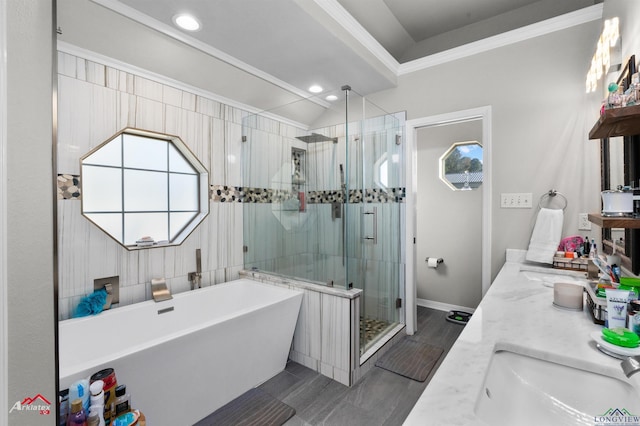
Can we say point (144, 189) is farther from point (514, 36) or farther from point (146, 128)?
point (514, 36)

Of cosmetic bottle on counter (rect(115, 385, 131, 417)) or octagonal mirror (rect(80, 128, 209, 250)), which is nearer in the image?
cosmetic bottle on counter (rect(115, 385, 131, 417))

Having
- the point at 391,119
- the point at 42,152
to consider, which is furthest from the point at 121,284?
the point at 391,119

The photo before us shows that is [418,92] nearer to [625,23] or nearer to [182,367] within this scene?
[625,23]

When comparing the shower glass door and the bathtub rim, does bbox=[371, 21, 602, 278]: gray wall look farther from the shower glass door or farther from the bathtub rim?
the bathtub rim

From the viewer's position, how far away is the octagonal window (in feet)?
11.7

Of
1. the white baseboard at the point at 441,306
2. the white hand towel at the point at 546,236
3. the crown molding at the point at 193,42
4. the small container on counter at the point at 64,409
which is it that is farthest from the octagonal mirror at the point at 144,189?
the white baseboard at the point at 441,306

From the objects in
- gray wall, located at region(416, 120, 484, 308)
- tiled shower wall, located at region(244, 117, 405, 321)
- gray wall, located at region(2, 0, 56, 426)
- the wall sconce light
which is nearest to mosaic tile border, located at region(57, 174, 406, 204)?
tiled shower wall, located at region(244, 117, 405, 321)

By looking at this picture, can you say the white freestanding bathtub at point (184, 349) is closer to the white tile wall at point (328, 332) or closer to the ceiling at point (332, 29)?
the white tile wall at point (328, 332)

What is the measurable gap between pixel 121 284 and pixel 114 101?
138cm

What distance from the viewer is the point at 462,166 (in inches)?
144

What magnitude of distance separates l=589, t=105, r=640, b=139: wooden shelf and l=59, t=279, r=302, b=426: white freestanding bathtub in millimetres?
2048

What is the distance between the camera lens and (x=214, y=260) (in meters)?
2.86

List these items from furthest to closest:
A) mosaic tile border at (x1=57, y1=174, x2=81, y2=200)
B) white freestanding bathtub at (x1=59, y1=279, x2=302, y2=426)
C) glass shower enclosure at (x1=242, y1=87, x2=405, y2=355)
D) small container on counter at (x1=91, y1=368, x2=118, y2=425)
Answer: glass shower enclosure at (x1=242, y1=87, x2=405, y2=355) → mosaic tile border at (x1=57, y1=174, x2=81, y2=200) → white freestanding bathtub at (x1=59, y1=279, x2=302, y2=426) → small container on counter at (x1=91, y1=368, x2=118, y2=425)

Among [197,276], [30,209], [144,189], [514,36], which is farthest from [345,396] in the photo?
[514,36]
